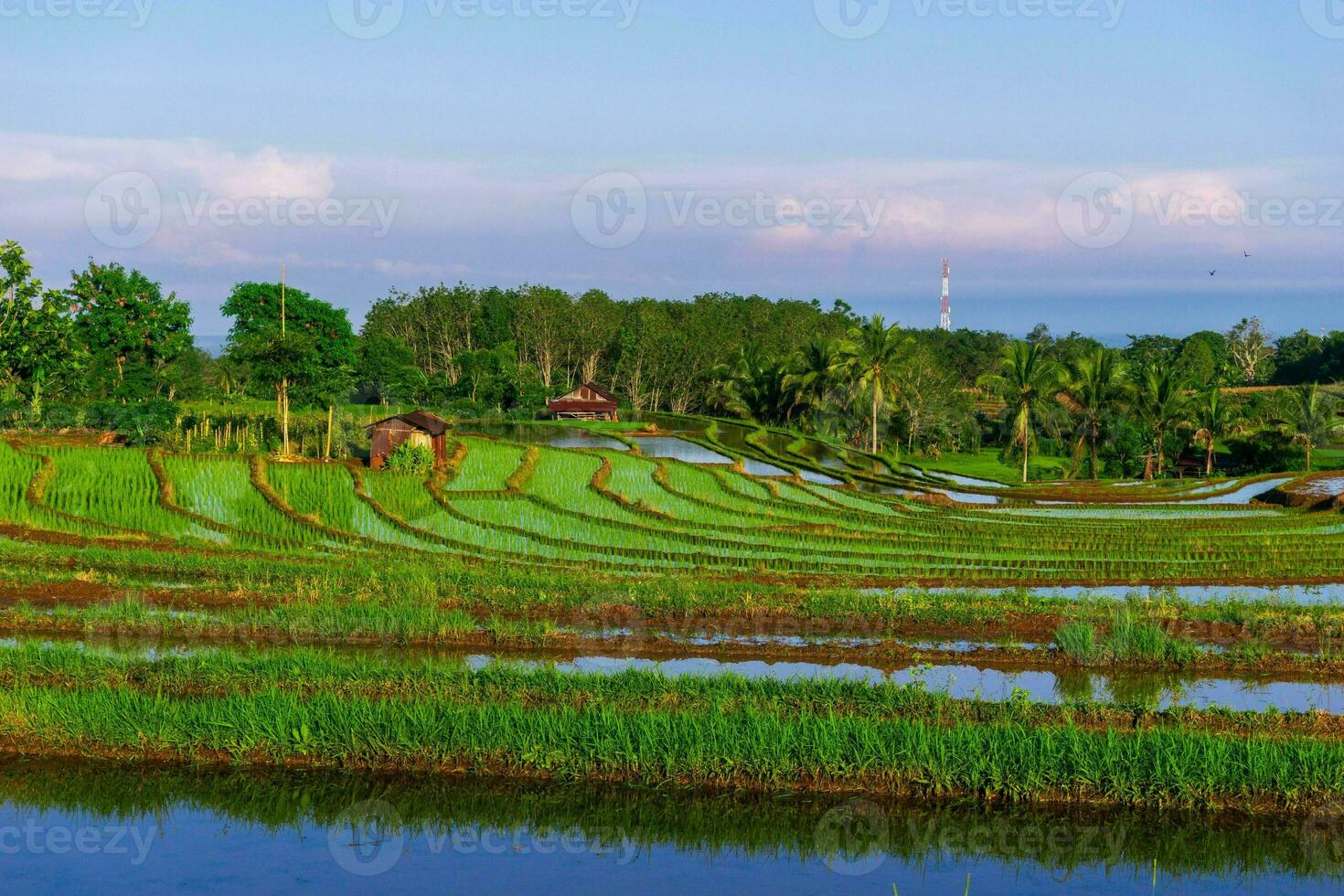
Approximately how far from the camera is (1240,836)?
30.5 ft

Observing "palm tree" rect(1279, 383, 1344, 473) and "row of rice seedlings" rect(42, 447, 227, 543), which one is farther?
"palm tree" rect(1279, 383, 1344, 473)

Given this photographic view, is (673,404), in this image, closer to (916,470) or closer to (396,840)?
(916,470)

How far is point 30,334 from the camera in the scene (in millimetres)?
36750

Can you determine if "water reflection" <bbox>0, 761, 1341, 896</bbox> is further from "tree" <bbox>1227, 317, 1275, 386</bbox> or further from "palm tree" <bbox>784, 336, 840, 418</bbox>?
"tree" <bbox>1227, 317, 1275, 386</bbox>

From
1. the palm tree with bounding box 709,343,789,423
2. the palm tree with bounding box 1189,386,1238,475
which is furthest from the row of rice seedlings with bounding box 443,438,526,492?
the palm tree with bounding box 709,343,789,423

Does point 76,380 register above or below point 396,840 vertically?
above

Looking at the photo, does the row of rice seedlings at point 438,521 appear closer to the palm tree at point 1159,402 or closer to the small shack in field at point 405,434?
the small shack in field at point 405,434

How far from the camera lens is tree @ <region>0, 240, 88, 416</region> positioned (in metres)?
36.1

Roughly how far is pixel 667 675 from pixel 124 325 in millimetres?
42524

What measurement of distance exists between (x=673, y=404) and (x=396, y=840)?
65397 mm

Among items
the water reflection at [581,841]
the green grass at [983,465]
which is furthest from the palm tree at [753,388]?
the water reflection at [581,841]

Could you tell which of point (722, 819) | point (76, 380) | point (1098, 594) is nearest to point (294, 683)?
point (722, 819)

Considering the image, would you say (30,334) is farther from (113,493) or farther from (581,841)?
(581,841)

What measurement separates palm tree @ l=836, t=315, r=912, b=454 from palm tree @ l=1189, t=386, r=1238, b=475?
11.1 metres
